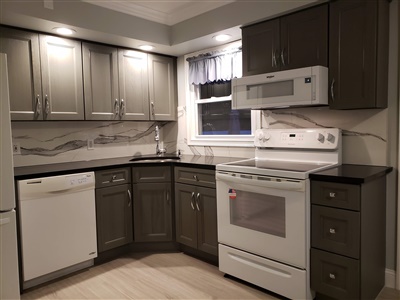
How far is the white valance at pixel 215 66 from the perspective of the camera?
3.18 meters

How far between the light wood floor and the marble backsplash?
1099mm

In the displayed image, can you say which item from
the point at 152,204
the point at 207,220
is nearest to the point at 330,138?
the point at 207,220

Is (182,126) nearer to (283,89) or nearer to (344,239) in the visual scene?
(283,89)

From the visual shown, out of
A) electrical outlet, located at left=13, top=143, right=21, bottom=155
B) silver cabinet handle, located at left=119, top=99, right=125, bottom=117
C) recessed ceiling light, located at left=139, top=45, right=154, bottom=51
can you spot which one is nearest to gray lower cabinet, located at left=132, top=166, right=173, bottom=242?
silver cabinet handle, located at left=119, top=99, right=125, bottom=117

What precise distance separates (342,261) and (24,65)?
9.31 ft

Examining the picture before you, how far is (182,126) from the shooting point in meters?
3.88

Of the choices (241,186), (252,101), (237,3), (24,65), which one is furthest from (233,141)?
(24,65)

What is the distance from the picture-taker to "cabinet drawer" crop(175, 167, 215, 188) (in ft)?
9.12

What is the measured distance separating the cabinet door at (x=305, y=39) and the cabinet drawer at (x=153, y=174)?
1.46 metres

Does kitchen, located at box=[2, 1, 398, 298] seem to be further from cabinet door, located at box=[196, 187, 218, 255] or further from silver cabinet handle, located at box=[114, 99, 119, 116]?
cabinet door, located at box=[196, 187, 218, 255]

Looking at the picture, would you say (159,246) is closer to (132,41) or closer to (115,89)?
(115,89)

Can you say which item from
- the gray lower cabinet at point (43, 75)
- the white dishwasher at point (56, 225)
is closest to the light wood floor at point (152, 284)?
the white dishwasher at point (56, 225)

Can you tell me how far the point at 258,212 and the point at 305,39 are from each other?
1.36m

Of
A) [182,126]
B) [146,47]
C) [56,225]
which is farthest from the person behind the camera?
[182,126]
